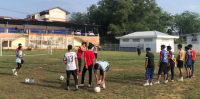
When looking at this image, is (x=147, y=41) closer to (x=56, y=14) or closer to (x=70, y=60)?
(x=56, y=14)

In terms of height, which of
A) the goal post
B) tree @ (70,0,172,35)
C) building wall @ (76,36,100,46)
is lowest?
the goal post

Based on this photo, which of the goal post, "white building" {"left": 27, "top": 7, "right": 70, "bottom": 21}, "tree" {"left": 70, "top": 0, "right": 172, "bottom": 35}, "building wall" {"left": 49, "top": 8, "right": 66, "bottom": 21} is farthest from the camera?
"building wall" {"left": 49, "top": 8, "right": 66, "bottom": 21}

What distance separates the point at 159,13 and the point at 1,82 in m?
66.4

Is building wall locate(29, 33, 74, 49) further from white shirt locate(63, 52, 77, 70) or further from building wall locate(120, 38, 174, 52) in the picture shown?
white shirt locate(63, 52, 77, 70)

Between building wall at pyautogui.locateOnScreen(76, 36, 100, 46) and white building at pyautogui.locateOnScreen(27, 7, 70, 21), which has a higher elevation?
white building at pyautogui.locateOnScreen(27, 7, 70, 21)

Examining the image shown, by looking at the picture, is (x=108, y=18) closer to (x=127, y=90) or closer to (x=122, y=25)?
(x=122, y=25)

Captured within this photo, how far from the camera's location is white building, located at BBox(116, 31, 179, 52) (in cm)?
4222

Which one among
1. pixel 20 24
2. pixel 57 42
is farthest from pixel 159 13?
pixel 20 24

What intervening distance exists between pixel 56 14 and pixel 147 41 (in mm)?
32686

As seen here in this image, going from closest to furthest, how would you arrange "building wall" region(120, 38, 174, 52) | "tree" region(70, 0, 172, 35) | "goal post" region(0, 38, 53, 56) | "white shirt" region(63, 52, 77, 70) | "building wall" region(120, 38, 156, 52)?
"white shirt" region(63, 52, 77, 70) < "goal post" region(0, 38, 53, 56) < "building wall" region(120, 38, 174, 52) < "building wall" region(120, 38, 156, 52) < "tree" region(70, 0, 172, 35)

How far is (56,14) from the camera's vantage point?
203ft

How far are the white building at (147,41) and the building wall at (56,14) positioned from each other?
2432 cm

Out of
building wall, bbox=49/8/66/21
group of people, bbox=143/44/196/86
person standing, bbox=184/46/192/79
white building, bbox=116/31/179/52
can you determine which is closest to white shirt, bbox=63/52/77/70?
group of people, bbox=143/44/196/86

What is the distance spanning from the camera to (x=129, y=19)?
198ft
